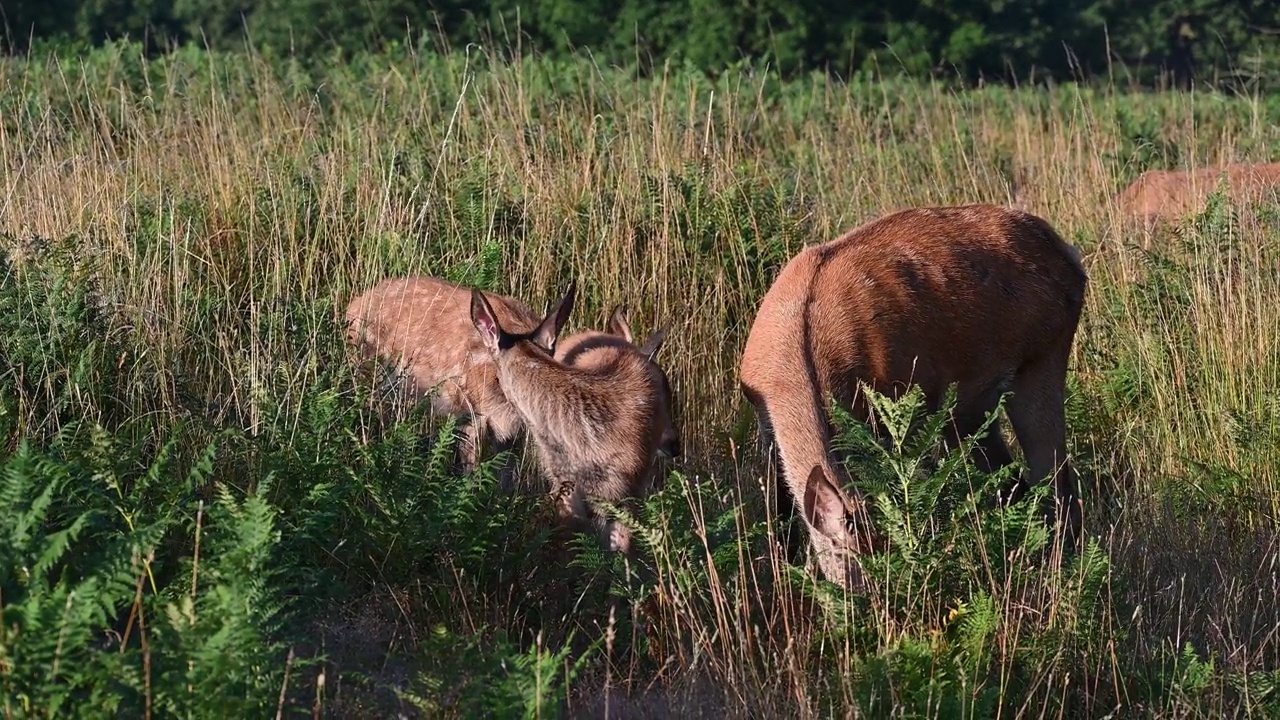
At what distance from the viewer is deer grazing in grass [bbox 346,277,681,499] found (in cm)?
694

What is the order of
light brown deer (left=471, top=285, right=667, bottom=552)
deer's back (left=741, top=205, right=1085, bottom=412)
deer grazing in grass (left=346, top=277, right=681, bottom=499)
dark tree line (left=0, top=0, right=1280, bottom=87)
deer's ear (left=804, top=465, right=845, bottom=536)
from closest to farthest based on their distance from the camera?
1. deer's ear (left=804, top=465, right=845, bottom=536)
2. light brown deer (left=471, top=285, right=667, bottom=552)
3. deer's back (left=741, top=205, right=1085, bottom=412)
4. deer grazing in grass (left=346, top=277, right=681, bottom=499)
5. dark tree line (left=0, top=0, right=1280, bottom=87)

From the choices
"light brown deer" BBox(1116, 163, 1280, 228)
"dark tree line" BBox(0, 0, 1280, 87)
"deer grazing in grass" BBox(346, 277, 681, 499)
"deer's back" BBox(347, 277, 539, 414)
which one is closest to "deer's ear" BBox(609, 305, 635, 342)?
"deer grazing in grass" BBox(346, 277, 681, 499)

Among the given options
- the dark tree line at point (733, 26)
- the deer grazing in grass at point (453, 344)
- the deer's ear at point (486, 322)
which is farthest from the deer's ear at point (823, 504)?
the dark tree line at point (733, 26)

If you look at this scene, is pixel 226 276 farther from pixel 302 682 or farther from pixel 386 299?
pixel 302 682

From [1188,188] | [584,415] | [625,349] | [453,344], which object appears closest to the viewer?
[584,415]

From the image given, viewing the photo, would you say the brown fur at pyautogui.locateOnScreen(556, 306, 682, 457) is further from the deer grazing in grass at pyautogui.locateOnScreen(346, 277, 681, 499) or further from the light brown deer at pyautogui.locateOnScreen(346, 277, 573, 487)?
the light brown deer at pyautogui.locateOnScreen(346, 277, 573, 487)

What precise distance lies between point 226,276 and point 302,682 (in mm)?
3850

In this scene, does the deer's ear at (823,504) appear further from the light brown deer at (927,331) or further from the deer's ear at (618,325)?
the deer's ear at (618,325)

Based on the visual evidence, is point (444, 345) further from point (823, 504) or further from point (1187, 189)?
point (1187, 189)

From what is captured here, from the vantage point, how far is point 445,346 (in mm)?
7316

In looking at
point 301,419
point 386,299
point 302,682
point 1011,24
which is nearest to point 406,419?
point 301,419

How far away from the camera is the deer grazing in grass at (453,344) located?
22.8 ft

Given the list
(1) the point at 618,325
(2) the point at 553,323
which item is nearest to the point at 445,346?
(1) the point at 618,325

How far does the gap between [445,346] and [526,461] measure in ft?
2.49
